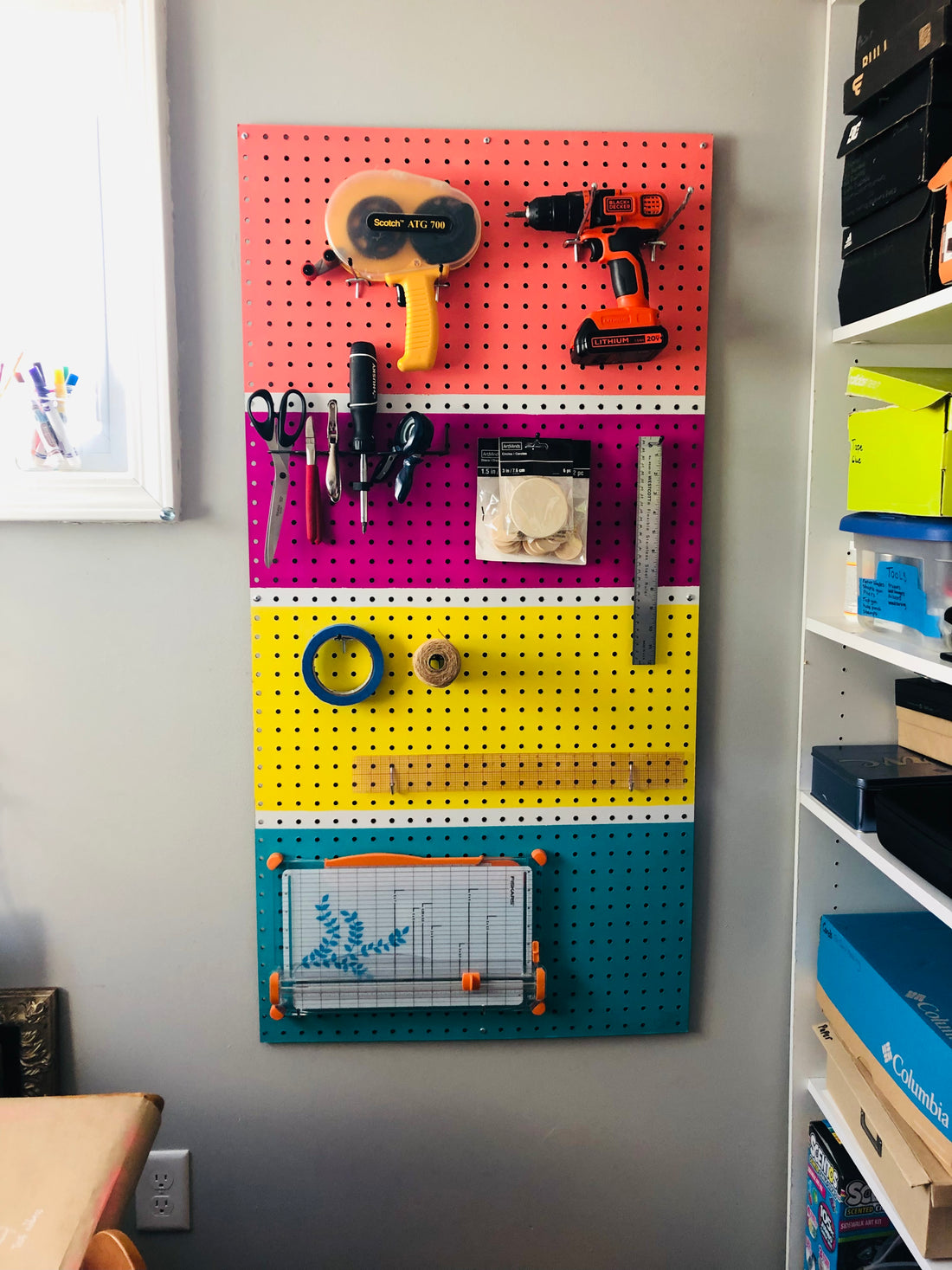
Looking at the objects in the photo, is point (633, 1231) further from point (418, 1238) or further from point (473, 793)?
point (473, 793)

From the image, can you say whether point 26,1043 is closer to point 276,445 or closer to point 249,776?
point 249,776

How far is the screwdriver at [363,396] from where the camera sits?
3.93ft

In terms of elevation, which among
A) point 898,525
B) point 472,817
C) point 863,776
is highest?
point 898,525

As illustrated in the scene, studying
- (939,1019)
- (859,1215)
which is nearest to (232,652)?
(939,1019)

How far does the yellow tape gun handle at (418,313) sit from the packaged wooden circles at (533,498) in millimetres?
156

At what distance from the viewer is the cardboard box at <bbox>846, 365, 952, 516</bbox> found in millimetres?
1046

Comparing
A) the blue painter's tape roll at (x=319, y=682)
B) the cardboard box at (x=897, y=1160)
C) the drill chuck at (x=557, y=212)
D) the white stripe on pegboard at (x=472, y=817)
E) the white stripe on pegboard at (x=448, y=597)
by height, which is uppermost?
the drill chuck at (x=557, y=212)

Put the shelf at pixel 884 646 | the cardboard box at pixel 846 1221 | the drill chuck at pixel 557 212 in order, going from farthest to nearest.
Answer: the cardboard box at pixel 846 1221 → the drill chuck at pixel 557 212 → the shelf at pixel 884 646

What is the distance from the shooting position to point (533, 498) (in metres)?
1.23

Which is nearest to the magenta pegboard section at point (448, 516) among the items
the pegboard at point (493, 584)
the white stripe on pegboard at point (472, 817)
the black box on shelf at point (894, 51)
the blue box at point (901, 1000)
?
the pegboard at point (493, 584)

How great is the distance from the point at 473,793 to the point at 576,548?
0.42 m

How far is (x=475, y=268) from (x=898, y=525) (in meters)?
0.71

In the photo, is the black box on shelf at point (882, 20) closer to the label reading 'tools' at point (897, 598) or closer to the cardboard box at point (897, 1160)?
the label reading 'tools' at point (897, 598)

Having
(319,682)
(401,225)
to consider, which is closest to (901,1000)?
(319,682)
